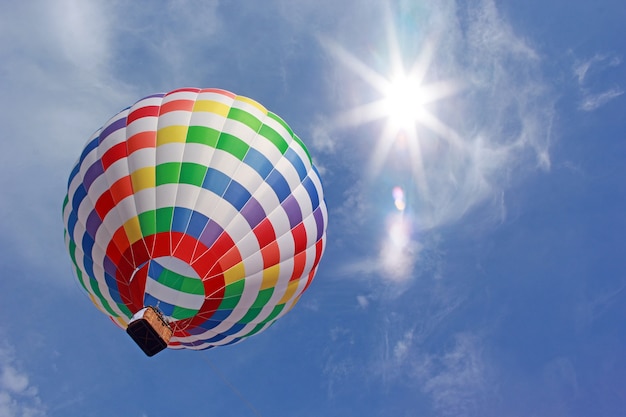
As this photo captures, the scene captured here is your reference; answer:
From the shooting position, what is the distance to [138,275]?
8898 mm

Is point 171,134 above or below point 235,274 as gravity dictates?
above

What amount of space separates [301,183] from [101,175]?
4.58 m

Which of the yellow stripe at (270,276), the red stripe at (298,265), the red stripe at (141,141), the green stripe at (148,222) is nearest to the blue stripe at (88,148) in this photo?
the red stripe at (141,141)

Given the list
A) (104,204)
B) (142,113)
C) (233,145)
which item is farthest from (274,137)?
(104,204)

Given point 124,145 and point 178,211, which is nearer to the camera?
point 178,211

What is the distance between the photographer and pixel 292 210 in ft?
34.6

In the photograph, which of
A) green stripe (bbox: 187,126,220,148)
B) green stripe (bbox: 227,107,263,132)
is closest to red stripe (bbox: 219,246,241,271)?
green stripe (bbox: 187,126,220,148)

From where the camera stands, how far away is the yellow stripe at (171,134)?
9.95 meters

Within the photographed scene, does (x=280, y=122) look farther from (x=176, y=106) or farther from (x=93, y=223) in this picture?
(x=93, y=223)

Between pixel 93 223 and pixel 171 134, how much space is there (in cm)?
258

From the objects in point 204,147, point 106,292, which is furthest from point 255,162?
point 106,292

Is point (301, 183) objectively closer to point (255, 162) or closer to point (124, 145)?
point (255, 162)

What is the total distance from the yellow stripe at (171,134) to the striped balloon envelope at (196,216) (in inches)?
1.0

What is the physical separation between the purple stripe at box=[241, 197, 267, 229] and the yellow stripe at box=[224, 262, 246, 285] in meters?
0.92
